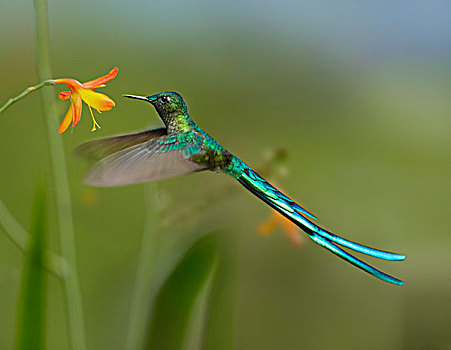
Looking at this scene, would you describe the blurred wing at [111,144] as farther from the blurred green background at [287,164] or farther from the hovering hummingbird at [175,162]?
the blurred green background at [287,164]

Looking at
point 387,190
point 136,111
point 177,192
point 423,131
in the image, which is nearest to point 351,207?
point 387,190

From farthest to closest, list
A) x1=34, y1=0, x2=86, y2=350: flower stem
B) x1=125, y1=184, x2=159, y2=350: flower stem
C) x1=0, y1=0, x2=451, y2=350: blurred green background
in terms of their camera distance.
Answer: x1=0, y1=0, x2=451, y2=350: blurred green background → x1=125, y1=184, x2=159, y2=350: flower stem → x1=34, y1=0, x2=86, y2=350: flower stem

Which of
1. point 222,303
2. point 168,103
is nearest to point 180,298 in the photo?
point 222,303

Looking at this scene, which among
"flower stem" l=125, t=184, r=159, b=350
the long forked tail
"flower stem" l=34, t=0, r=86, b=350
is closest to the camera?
the long forked tail

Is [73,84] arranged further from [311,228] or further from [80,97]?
[311,228]

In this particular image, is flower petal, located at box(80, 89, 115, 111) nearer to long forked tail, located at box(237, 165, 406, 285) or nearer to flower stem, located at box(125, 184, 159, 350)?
long forked tail, located at box(237, 165, 406, 285)

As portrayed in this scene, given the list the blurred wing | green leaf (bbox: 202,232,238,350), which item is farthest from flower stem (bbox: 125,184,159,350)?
the blurred wing
